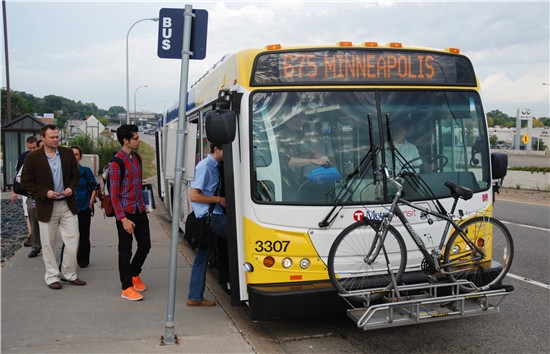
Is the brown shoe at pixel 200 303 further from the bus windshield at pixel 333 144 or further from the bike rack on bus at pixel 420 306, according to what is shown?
the bike rack on bus at pixel 420 306

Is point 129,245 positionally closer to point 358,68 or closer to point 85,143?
point 358,68

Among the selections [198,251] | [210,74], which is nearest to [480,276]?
[198,251]

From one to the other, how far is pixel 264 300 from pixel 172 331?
34.9 inches

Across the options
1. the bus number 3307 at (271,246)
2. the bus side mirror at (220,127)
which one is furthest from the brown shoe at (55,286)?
the bus side mirror at (220,127)

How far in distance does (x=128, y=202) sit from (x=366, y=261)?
9.44 ft

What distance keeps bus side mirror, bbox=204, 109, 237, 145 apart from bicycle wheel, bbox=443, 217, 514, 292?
231 cm

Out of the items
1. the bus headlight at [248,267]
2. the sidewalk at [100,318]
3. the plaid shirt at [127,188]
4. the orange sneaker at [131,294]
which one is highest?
the plaid shirt at [127,188]

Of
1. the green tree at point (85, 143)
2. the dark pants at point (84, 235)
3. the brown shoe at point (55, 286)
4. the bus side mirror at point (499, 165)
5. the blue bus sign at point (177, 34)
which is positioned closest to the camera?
the blue bus sign at point (177, 34)

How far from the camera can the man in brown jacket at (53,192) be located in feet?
20.6

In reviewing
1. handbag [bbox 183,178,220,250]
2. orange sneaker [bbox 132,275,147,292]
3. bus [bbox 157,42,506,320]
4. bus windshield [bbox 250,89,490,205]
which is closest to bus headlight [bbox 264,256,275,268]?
bus [bbox 157,42,506,320]

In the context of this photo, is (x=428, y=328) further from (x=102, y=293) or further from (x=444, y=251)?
(x=102, y=293)

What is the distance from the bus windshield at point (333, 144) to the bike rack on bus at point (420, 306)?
0.89m

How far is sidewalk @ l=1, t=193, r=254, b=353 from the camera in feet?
15.5

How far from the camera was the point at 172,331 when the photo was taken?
477cm
